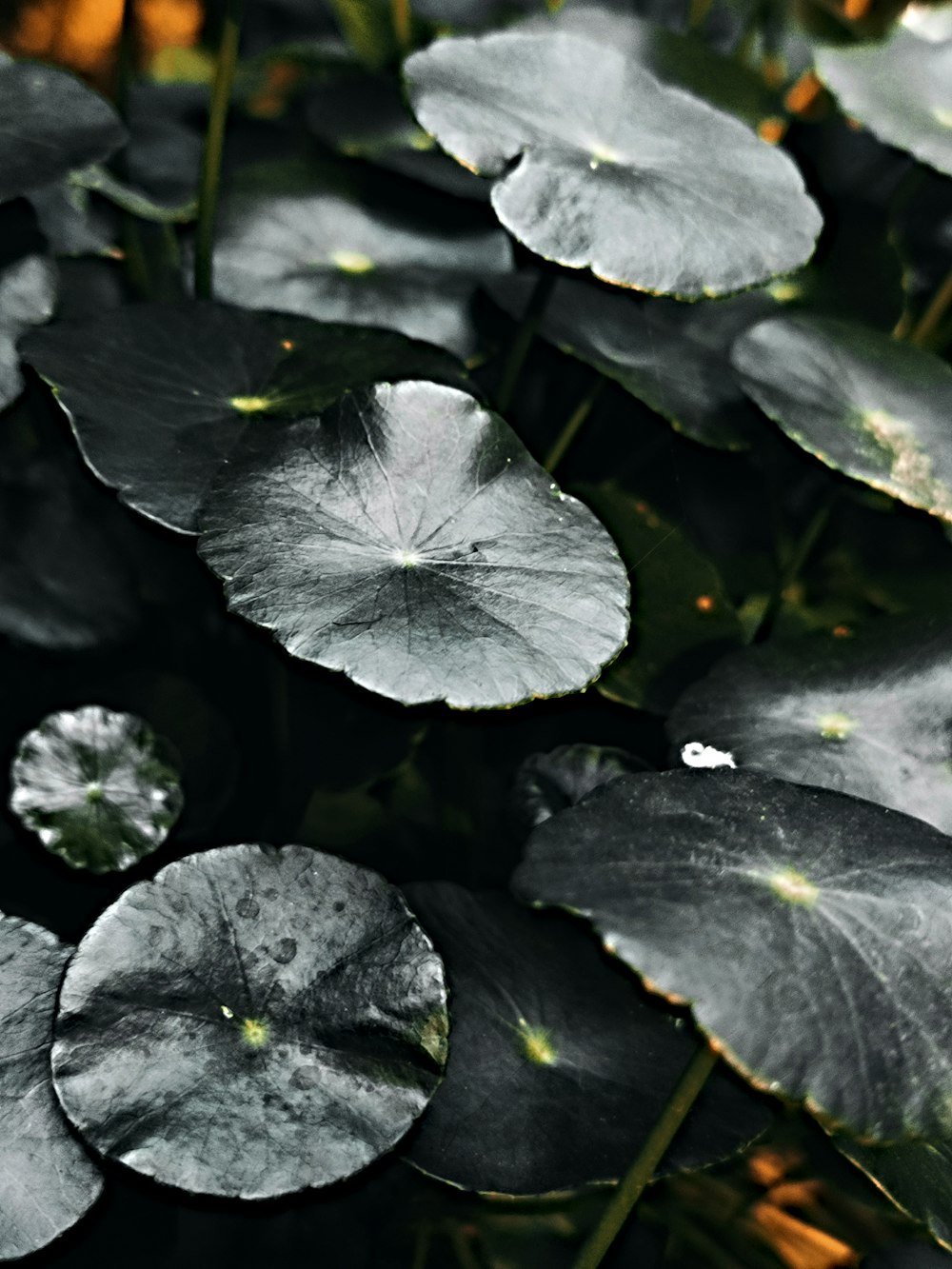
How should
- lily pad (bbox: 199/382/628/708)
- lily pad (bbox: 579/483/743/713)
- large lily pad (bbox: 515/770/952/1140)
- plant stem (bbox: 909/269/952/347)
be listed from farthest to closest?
plant stem (bbox: 909/269/952/347) < lily pad (bbox: 579/483/743/713) < lily pad (bbox: 199/382/628/708) < large lily pad (bbox: 515/770/952/1140)

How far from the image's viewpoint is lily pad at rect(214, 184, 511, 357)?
1040 millimetres

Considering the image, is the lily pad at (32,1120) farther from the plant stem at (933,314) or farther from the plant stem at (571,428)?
the plant stem at (933,314)

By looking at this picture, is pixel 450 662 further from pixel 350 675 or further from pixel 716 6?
pixel 716 6

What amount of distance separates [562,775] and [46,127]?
0.63 m

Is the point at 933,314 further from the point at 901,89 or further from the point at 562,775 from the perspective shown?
the point at 562,775

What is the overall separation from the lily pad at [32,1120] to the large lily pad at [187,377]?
272mm

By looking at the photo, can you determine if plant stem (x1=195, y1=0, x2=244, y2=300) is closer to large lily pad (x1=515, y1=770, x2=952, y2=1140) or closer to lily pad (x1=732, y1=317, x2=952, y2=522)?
lily pad (x1=732, y1=317, x2=952, y2=522)

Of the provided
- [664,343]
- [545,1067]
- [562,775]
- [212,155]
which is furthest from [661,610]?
[212,155]

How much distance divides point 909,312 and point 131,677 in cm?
91

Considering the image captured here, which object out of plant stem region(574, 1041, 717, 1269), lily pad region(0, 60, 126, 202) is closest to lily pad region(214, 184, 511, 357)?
lily pad region(0, 60, 126, 202)

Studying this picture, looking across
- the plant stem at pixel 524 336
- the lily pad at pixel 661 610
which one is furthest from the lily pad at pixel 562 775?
the plant stem at pixel 524 336

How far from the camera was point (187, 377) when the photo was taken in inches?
35.1

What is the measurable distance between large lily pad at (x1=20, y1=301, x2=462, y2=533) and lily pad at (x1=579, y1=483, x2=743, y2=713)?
20 centimetres

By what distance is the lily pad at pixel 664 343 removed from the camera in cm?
100
